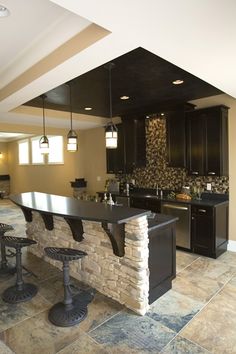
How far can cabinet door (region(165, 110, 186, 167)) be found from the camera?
178 inches

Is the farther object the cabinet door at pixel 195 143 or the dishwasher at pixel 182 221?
the cabinet door at pixel 195 143

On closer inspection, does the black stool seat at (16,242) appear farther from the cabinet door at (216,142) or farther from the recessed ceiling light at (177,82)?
the cabinet door at (216,142)

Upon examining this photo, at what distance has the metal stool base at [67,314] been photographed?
2.39 metres

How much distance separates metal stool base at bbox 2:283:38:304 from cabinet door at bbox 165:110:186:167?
3.16 m

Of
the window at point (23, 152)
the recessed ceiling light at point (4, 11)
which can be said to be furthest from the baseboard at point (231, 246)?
the window at point (23, 152)

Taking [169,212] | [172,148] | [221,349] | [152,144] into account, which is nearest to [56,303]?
[221,349]

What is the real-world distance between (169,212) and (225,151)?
1444mm

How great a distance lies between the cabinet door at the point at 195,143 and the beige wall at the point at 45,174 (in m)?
3.76

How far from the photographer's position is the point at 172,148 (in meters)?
4.69

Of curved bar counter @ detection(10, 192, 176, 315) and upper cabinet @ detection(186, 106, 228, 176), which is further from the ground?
upper cabinet @ detection(186, 106, 228, 176)

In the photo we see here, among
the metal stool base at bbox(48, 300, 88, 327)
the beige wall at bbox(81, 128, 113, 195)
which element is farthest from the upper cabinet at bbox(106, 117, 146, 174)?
the metal stool base at bbox(48, 300, 88, 327)

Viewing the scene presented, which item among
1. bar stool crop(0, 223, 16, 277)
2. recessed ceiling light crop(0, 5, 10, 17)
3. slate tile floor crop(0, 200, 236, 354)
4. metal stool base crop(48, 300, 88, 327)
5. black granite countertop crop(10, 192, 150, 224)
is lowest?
slate tile floor crop(0, 200, 236, 354)

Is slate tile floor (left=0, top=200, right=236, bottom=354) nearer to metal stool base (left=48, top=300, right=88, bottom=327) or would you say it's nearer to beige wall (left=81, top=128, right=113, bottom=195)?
metal stool base (left=48, top=300, right=88, bottom=327)

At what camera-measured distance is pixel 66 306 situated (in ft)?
8.36
